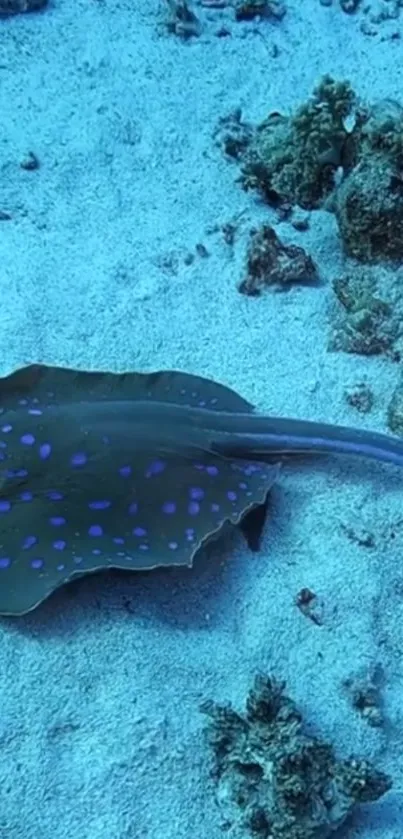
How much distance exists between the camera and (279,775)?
362 cm

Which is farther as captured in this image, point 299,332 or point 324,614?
point 299,332

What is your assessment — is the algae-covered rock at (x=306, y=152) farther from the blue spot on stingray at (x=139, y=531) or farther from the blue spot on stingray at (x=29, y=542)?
the blue spot on stingray at (x=29, y=542)

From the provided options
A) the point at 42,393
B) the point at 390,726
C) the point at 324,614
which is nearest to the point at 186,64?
the point at 42,393

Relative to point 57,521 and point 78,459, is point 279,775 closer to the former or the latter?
point 57,521

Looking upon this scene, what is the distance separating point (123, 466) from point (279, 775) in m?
1.59

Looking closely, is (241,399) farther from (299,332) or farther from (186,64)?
(186,64)

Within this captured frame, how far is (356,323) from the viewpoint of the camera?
5.58 m

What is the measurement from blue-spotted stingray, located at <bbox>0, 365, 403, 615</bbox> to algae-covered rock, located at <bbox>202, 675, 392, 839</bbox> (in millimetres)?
730

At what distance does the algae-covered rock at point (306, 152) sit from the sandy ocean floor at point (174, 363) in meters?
0.20

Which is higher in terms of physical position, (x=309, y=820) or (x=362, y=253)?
(x=362, y=253)

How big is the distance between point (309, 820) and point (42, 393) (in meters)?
2.53

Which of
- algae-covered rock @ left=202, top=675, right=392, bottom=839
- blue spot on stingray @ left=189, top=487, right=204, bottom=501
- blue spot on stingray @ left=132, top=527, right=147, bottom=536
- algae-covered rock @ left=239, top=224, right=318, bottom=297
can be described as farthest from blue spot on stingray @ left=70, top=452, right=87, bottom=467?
algae-covered rock @ left=239, top=224, right=318, bottom=297

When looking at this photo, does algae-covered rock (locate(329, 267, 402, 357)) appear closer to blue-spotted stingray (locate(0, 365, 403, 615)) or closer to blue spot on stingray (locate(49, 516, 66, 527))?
blue-spotted stingray (locate(0, 365, 403, 615))

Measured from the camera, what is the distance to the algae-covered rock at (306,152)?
20.7 ft
